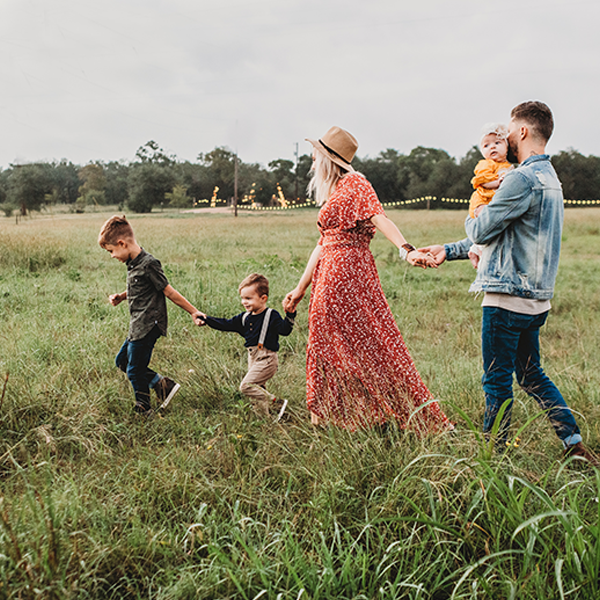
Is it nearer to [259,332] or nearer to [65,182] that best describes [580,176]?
[65,182]

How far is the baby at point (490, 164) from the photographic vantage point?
2996mm

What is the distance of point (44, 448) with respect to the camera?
2.97 meters

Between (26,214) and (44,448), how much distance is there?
989 centimetres

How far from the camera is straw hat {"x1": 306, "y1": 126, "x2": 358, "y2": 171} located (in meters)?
3.28

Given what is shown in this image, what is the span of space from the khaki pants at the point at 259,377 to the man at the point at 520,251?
4.56ft

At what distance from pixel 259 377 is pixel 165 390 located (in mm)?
766

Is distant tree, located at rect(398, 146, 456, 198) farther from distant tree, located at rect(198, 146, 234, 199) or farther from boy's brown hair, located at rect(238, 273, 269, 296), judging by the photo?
boy's brown hair, located at rect(238, 273, 269, 296)

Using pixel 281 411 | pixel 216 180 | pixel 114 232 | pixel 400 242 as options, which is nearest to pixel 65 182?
pixel 114 232

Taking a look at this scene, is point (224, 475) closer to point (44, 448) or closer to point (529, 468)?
point (44, 448)

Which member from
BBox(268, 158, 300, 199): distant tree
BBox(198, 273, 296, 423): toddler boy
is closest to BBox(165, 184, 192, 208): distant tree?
BBox(198, 273, 296, 423): toddler boy

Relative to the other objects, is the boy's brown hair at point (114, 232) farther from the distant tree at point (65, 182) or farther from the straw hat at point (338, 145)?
the distant tree at point (65, 182)

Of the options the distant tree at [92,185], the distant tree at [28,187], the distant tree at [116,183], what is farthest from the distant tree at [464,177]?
the distant tree at [28,187]

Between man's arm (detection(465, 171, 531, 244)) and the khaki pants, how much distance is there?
1.69 m

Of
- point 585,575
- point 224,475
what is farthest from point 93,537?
point 585,575
